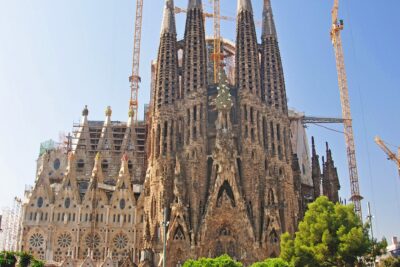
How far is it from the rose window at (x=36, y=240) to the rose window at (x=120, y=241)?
722 centimetres

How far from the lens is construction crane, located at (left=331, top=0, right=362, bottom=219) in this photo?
6419 cm

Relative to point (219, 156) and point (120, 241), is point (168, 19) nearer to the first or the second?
point (219, 156)

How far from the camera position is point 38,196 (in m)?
51.9

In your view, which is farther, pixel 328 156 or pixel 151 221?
pixel 328 156

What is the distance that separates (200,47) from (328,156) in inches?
778

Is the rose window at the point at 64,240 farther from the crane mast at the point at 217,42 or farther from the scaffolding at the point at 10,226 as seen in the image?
the crane mast at the point at 217,42

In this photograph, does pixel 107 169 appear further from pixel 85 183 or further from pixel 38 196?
pixel 38 196

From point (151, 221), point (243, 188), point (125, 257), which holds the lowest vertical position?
point (125, 257)

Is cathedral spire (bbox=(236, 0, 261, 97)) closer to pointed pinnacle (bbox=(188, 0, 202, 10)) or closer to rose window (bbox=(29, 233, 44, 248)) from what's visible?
pointed pinnacle (bbox=(188, 0, 202, 10))

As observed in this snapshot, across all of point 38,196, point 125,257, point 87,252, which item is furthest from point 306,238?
point 38,196

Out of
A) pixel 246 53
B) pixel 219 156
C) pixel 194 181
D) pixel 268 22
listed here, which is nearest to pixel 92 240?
pixel 194 181

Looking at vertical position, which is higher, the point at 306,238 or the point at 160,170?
the point at 160,170

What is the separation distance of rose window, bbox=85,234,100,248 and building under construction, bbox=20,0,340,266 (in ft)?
0.45

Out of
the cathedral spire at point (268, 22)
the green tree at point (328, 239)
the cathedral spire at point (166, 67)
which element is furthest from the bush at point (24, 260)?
the cathedral spire at point (268, 22)
